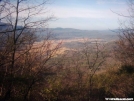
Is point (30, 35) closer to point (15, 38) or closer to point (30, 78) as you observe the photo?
point (15, 38)

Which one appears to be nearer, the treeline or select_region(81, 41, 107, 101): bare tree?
the treeline

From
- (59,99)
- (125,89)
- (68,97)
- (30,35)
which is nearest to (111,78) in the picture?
(125,89)

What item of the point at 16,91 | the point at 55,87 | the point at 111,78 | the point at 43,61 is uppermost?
the point at 43,61

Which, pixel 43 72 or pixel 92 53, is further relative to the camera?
pixel 92 53

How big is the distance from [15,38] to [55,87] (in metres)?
→ 7.58

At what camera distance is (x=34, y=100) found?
34.3 feet

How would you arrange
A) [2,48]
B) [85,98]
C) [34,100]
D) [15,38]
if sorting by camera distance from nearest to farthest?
[2,48]
[15,38]
[34,100]
[85,98]

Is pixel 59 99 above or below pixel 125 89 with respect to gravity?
below

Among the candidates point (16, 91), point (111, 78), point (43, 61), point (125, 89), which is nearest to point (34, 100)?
point (16, 91)

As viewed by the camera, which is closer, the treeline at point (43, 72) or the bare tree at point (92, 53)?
the treeline at point (43, 72)

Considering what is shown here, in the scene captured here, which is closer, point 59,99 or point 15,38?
point 15,38

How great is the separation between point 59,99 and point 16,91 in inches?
171

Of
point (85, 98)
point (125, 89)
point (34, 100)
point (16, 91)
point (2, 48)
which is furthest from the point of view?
point (85, 98)

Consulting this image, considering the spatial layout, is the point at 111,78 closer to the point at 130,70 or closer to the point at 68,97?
the point at 130,70
